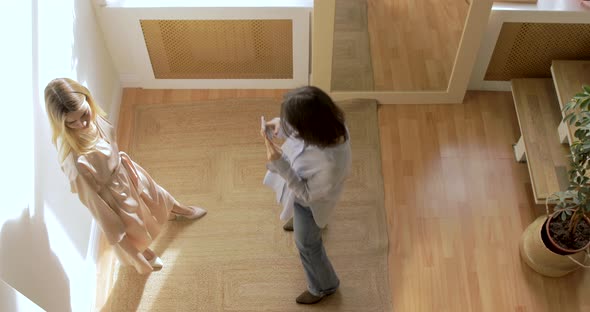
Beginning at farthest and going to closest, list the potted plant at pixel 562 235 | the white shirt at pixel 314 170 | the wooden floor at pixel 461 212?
the wooden floor at pixel 461 212
the potted plant at pixel 562 235
the white shirt at pixel 314 170

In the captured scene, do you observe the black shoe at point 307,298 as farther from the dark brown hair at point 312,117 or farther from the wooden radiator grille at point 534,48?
the wooden radiator grille at point 534,48

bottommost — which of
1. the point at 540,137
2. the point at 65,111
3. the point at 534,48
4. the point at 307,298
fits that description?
the point at 307,298

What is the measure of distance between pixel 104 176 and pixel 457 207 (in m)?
1.80

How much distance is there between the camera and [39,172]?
2205 mm

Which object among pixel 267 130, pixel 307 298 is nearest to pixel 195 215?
pixel 307 298

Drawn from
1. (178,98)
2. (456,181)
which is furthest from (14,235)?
(456,181)

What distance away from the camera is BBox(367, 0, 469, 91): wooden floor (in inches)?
120

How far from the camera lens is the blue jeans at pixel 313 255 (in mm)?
2268

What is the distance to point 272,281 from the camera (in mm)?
2758

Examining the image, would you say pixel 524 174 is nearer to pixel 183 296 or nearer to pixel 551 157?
pixel 551 157

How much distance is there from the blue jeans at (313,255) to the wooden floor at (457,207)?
37cm

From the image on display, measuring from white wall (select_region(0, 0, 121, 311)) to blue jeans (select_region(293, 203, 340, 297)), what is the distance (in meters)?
0.98

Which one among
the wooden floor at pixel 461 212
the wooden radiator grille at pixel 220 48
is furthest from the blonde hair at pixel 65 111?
the wooden floor at pixel 461 212

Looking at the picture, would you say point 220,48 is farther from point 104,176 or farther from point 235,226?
point 104,176
